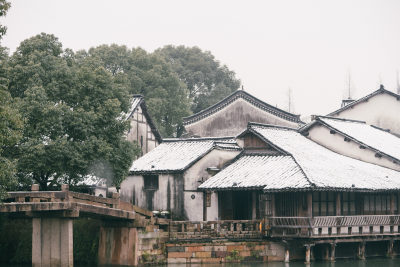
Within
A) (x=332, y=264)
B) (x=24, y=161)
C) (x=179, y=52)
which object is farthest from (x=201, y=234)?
(x=179, y=52)

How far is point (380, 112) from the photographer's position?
72312mm

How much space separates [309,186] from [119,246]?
11.4 metres

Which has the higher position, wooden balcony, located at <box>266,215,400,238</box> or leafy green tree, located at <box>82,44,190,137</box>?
leafy green tree, located at <box>82,44,190,137</box>

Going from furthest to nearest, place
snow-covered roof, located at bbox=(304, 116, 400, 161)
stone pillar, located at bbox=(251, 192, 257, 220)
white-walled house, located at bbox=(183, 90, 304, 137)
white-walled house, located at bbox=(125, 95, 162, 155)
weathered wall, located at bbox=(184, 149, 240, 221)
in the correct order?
white-walled house, located at bbox=(183, 90, 304, 137) → white-walled house, located at bbox=(125, 95, 162, 155) → snow-covered roof, located at bbox=(304, 116, 400, 161) → weathered wall, located at bbox=(184, 149, 240, 221) → stone pillar, located at bbox=(251, 192, 257, 220)

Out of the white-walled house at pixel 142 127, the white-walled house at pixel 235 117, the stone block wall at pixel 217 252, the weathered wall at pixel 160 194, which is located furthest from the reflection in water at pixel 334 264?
the white-walled house at pixel 235 117

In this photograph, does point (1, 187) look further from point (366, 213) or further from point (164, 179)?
point (366, 213)

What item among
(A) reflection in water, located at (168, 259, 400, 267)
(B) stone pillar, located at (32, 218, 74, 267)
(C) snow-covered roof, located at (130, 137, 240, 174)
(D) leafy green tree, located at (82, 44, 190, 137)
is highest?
(D) leafy green tree, located at (82, 44, 190, 137)

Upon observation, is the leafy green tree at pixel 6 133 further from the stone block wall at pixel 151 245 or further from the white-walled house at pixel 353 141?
the white-walled house at pixel 353 141

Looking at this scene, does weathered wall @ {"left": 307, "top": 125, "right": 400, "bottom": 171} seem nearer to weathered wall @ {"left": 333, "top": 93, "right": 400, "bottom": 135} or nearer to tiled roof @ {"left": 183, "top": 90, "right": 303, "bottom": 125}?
tiled roof @ {"left": 183, "top": 90, "right": 303, "bottom": 125}

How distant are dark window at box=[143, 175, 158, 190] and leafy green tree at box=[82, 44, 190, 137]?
2730cm

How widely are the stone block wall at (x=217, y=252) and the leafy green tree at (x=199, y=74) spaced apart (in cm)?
5613

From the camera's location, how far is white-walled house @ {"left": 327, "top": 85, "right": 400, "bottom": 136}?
71.6 meters

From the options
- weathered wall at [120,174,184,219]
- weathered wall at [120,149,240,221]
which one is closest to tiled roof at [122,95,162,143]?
weathered wall at [120,174,184,219]

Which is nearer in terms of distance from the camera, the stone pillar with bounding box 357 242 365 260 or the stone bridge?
the stone bridge
